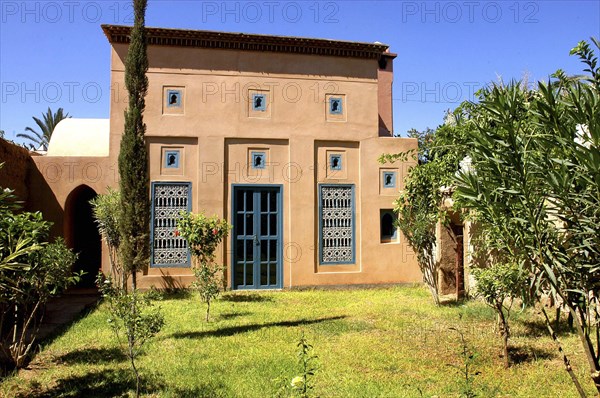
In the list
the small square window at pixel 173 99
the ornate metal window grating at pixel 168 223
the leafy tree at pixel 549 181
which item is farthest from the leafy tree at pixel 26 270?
the small square window at pixel 173 99

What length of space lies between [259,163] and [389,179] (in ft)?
12.4

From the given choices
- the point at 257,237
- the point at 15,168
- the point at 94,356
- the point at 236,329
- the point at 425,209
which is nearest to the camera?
the point at 94,356

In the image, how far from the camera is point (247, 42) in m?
12.5

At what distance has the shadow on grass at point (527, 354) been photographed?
6.30 m

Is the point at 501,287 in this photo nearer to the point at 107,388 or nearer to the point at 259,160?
the point at 107,388

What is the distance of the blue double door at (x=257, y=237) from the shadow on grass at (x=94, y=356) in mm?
5644

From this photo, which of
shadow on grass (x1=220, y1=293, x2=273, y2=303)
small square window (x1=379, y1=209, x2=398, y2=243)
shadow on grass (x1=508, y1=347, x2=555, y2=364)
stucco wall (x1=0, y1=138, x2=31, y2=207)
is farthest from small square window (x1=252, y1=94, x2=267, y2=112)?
shadow on grass (x1=508, y1=347, x2=555, y2=364)

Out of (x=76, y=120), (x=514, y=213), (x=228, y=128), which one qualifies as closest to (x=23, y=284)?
(x=514, y=213)

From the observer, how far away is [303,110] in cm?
1287

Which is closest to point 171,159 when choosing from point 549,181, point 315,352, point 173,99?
point 173,99

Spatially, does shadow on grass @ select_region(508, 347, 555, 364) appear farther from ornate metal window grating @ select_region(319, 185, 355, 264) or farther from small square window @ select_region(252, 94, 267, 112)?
small square window @ select_region(252, 94, 267, 112)

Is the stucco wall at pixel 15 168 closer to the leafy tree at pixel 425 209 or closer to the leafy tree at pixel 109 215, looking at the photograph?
the leafy tree at pixel 109 215

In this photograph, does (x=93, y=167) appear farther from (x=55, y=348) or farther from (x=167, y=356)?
(x=167, y=356)

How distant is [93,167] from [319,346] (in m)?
8.22
